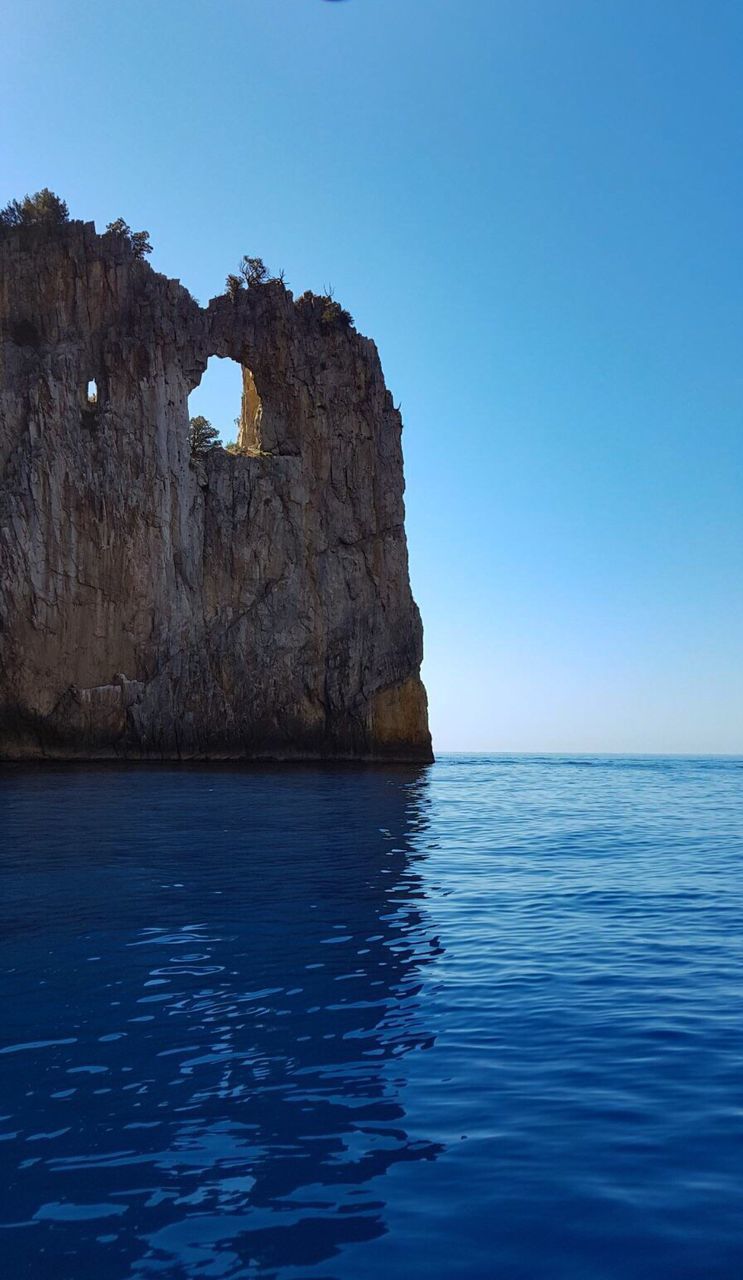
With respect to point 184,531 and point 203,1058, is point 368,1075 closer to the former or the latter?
point 203,1058

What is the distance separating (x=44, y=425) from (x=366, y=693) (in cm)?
1943

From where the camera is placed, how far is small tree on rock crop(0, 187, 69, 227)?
139 ft

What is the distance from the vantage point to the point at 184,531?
140 feet

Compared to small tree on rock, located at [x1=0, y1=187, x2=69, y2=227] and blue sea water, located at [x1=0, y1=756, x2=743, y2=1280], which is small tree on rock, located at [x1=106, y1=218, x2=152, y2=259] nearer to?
small tree on rock, located at [x1=0, y1=187, x2=69, y2=227]

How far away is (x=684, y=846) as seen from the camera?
17250mm

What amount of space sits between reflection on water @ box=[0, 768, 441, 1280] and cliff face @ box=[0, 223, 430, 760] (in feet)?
87.1

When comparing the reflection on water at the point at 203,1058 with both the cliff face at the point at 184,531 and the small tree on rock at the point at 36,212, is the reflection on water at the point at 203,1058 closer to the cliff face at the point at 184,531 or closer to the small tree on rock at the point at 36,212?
the cliff face at the point at 184,531

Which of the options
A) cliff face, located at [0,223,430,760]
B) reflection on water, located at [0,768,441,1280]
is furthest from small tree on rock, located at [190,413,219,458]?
reflection on water, located at [0,768,441,1280]

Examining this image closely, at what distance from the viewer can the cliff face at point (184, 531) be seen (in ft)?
127

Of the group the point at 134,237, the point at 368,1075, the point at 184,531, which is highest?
the point at 134,237

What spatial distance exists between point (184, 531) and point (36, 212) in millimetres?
16688

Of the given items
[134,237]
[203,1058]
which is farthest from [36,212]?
[203,1058]

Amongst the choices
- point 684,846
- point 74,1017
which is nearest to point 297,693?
point 684,846

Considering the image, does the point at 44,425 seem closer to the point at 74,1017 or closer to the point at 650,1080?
the point at 74,1017
